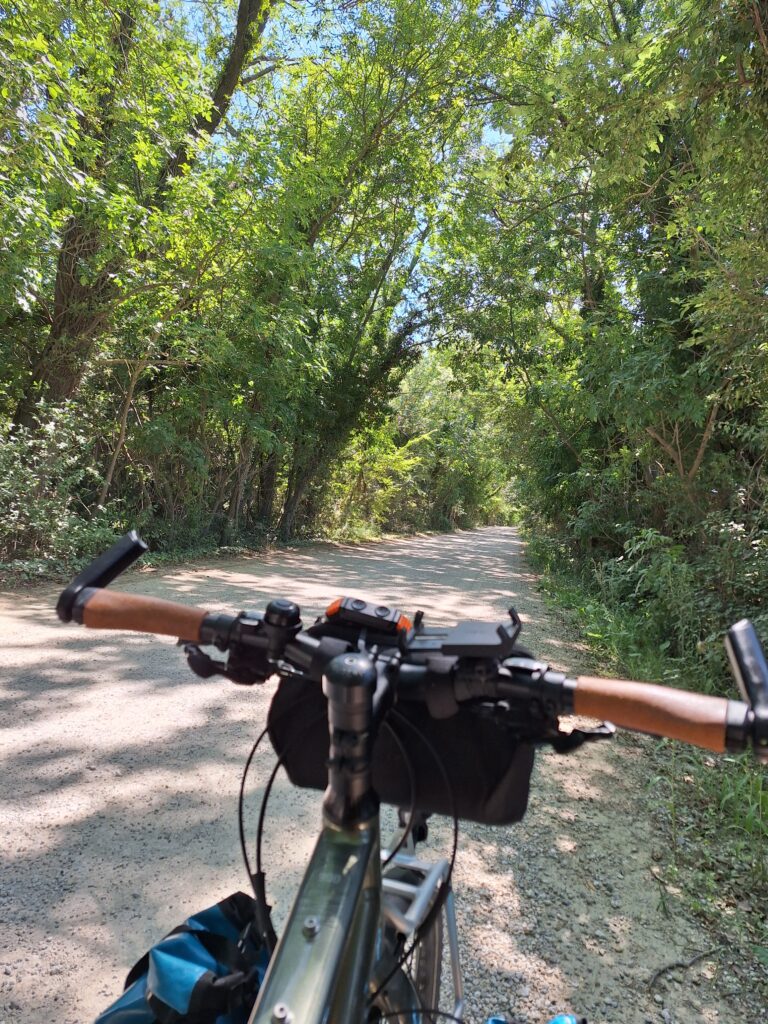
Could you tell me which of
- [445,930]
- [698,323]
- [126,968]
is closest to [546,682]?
[445,930]

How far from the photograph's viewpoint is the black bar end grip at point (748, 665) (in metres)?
0.80

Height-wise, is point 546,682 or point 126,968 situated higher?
point 546,682

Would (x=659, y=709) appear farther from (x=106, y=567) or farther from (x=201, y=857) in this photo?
(x=201, y=857)

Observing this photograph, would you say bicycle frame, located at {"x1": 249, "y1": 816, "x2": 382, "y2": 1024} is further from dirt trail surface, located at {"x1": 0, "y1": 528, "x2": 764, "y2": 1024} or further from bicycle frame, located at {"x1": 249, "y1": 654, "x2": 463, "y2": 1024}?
dirt trail surface, located at {"x1": 0, "y1": 528, "x2": 764, "y2": 1024}

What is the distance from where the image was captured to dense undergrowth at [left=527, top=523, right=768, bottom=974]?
2682 mm

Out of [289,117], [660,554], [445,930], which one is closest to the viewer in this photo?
[445,930]

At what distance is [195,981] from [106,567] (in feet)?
2.43

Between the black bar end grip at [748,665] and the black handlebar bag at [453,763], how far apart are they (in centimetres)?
33

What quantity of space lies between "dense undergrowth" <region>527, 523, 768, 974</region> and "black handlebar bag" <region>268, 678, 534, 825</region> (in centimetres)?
216

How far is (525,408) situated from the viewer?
568 inches

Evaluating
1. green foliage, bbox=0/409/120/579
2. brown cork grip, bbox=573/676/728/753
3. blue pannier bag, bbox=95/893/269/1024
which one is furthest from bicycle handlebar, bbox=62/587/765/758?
green foliage, bbox=0/409/120/579

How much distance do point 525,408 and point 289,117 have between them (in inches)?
313

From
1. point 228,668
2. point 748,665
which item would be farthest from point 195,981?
point 748,665

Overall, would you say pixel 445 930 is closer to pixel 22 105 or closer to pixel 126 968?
pixel 126 968
